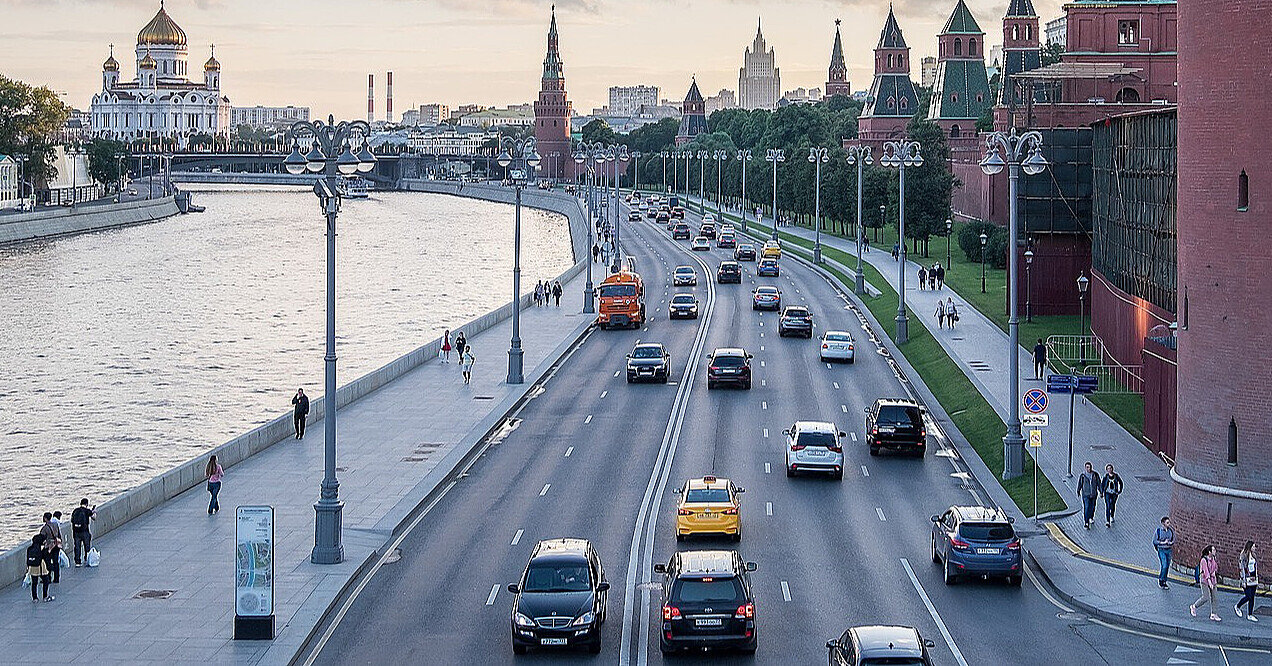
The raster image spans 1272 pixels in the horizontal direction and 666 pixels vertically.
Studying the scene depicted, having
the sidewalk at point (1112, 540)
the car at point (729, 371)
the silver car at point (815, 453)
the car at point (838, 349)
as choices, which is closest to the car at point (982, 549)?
the sidewalk at point (1112, 540)

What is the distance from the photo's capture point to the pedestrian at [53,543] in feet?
90.9

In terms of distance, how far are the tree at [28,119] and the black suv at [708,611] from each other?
172856 mm

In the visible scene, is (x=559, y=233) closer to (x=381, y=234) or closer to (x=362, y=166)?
(x=381, y=234)

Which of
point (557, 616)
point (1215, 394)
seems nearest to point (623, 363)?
Answer: point (1215, 394)

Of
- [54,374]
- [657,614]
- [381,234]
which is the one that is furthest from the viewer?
[381,234]

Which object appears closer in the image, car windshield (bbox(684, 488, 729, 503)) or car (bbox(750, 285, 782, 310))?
car windshield (bbox(684, 488, 729, 503))

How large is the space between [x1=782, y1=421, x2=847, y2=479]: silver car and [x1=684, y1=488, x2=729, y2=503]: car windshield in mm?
6190

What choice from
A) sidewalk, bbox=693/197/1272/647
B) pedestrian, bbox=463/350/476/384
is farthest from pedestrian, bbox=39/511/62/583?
pedestrian, bbox=463/350/476/384

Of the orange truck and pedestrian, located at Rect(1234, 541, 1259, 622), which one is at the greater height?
the orange truck

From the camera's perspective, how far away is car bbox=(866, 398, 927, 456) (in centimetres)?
4066

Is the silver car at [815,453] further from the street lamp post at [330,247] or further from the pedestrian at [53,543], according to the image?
the pedestrian at [53,543]

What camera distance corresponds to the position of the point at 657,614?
1036 inches

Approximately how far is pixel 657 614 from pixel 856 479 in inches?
502

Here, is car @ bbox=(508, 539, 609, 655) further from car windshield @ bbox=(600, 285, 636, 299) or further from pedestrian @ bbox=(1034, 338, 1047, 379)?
car windshield @ bbox=(600, 285, 636, 299)
